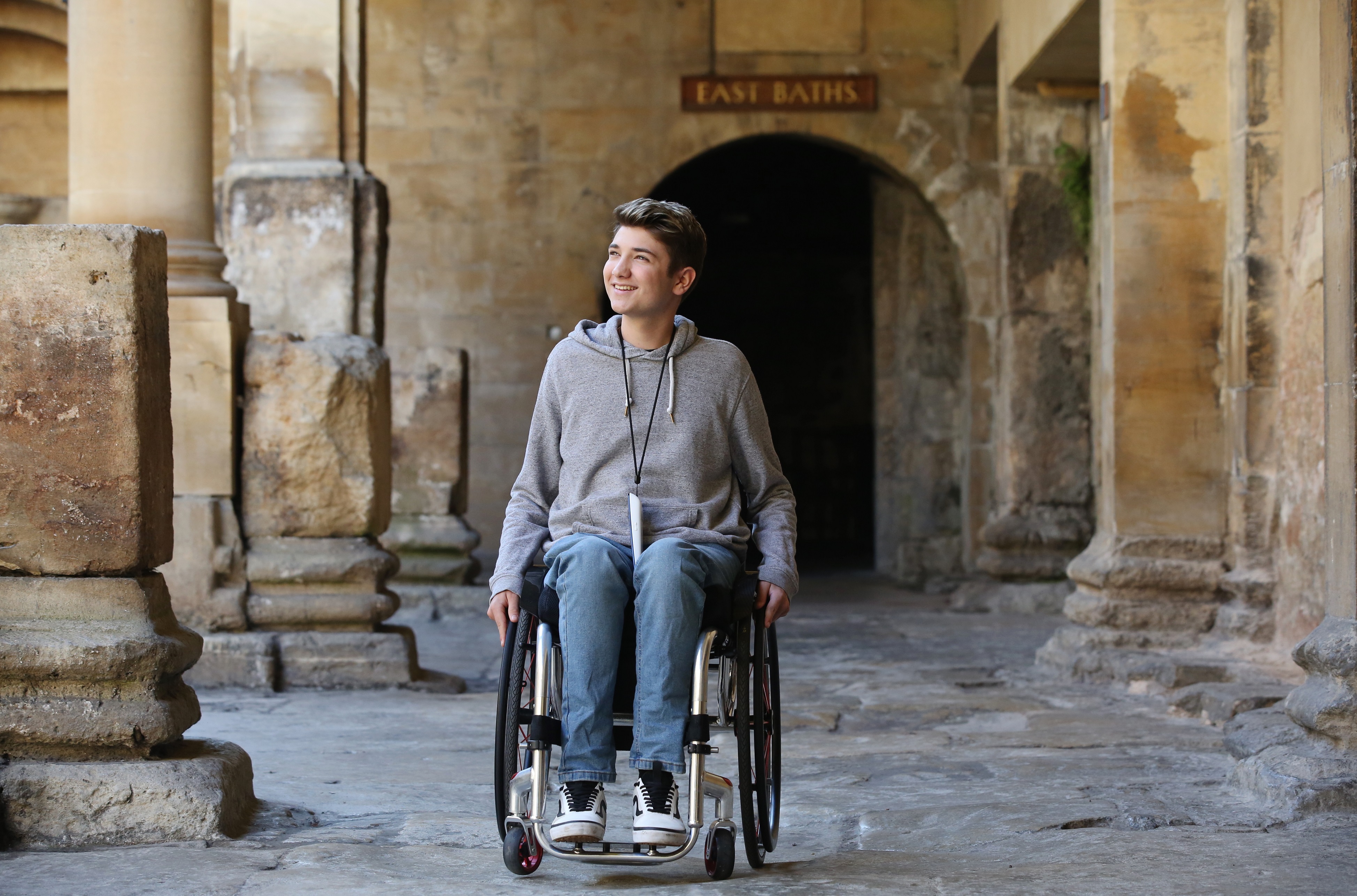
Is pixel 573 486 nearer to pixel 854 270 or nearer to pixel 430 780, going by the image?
pixel 430 780

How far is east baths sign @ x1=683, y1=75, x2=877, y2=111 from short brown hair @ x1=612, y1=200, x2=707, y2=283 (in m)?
6.81

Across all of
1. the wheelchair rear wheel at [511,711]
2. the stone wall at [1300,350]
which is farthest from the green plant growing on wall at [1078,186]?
the wheelchair rear wheel at [511,711]

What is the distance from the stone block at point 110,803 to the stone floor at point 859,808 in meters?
0.06

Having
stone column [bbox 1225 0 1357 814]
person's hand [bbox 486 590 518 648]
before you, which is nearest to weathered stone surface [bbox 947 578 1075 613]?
stone column [bbox 1225 0 1357 814]

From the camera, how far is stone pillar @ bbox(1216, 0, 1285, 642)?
497cm

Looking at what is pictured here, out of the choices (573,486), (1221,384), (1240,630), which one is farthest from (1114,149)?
(573,486)

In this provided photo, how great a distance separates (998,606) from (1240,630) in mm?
2906

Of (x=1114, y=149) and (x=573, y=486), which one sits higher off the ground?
(x=1114, y=149)

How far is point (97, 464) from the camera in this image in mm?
2863

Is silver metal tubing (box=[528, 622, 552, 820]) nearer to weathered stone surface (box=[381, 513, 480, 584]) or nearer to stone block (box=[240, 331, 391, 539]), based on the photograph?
stone block (box=[240, 331, 391, 539])

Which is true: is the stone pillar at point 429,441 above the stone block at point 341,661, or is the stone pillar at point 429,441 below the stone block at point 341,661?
above

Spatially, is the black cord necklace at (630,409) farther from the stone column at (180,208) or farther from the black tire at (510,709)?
the stone column at (180,208)

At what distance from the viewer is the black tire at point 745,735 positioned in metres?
2.49

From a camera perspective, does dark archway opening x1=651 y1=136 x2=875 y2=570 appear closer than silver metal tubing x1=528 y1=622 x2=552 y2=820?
No
